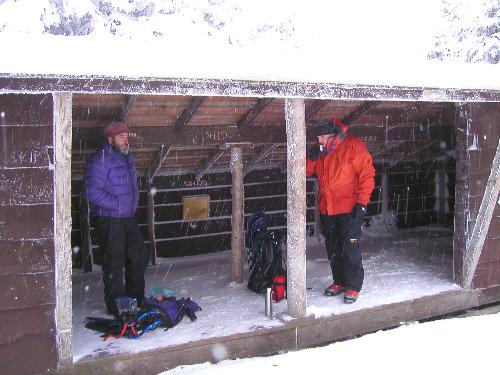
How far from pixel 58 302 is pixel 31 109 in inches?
61.6

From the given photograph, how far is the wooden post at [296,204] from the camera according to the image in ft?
16.2

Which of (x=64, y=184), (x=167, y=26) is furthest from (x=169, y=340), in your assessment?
(x=167, y=26)

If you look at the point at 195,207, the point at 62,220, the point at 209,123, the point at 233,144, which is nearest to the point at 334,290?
the point at 233,144

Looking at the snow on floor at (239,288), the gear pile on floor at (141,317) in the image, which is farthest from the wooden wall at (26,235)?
the gear pile on floor at (141,317)

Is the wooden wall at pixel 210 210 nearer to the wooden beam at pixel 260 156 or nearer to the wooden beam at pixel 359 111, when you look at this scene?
the wooden beam at pixel 260 156

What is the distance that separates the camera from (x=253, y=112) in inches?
235

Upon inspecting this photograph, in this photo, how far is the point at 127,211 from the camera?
17.7 feet

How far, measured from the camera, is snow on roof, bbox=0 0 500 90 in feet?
12.2

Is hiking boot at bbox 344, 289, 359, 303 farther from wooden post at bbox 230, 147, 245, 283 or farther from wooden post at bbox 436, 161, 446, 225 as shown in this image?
wooden post at bbox 436, 161, 446, 225

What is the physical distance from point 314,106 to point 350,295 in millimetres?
2335

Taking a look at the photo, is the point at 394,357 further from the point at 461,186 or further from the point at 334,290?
the point at 461,186

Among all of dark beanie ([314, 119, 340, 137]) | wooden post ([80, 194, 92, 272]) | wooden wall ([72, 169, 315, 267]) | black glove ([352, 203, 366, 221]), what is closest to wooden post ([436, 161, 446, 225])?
wooden wall ([72, 169, 315, 267])

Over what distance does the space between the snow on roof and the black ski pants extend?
1.76 metres

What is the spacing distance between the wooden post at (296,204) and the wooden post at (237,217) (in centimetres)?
155
